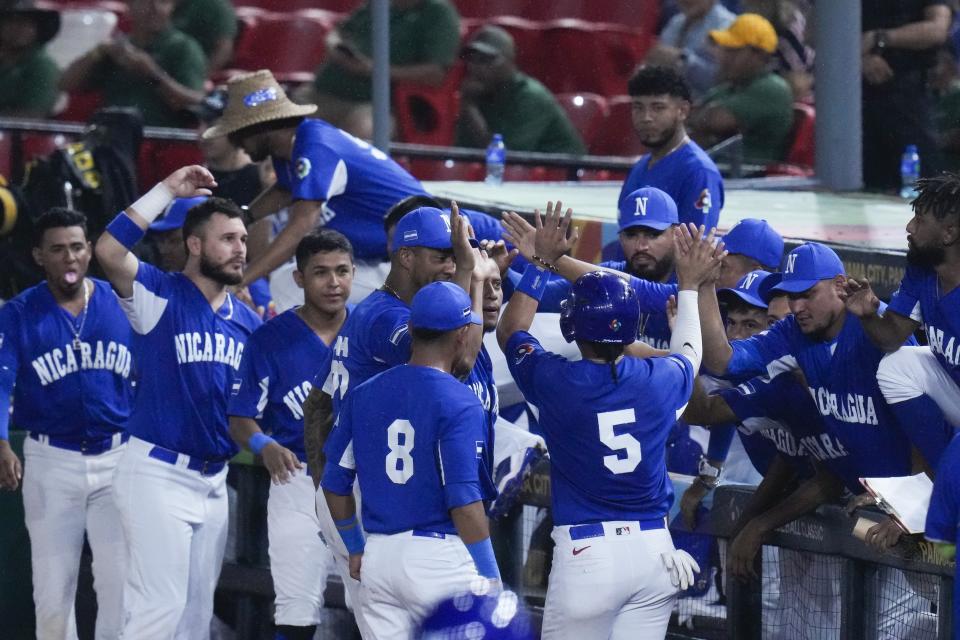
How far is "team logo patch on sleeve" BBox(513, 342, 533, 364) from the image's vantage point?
5.14 m

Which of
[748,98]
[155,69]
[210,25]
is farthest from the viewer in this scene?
[210,25]

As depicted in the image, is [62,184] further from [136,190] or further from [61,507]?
[61,507]

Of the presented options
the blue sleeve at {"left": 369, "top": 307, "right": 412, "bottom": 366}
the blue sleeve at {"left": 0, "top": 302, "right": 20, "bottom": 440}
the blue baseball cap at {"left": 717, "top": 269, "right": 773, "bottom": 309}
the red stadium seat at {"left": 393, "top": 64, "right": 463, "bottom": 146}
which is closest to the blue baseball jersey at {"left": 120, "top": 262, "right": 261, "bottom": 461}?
the blue sleeve at {"left": 0, "top": 302, "right": 20, "bottom": 440}

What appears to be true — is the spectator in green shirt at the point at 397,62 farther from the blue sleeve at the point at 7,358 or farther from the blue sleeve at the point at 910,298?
the blue sleeve at the point at 910,298

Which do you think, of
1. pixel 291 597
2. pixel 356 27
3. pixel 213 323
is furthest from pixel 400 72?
pixel 291 597

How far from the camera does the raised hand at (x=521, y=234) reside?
5520mm

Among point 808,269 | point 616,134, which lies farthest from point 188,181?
point 616,134

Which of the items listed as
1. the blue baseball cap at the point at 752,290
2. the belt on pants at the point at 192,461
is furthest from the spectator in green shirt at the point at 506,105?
the blue baseball cap at the point at 752,290

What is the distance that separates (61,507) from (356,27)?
17.4ft

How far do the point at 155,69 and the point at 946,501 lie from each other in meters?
7.22

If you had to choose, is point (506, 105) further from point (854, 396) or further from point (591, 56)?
point (854, 396)

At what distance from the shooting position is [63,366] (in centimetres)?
699

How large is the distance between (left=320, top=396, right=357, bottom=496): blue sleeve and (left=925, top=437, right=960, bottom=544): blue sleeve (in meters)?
1.64

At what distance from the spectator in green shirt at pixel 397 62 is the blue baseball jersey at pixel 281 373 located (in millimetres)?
4139
